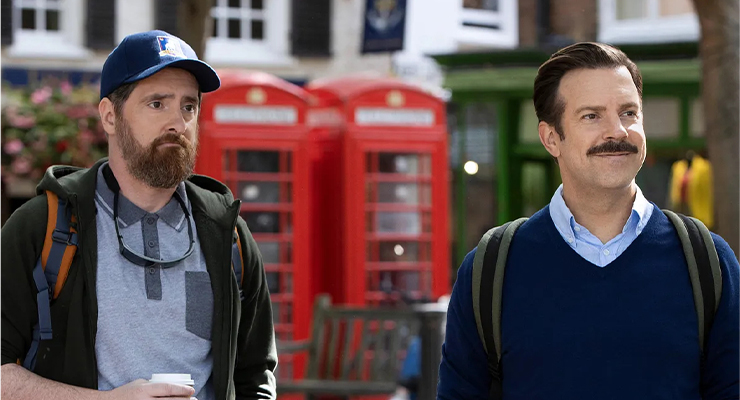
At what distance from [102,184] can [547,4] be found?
12310 mm

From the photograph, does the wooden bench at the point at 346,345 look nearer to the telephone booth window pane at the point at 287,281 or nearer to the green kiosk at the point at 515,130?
the telephone booth window pane at the point at 287,281

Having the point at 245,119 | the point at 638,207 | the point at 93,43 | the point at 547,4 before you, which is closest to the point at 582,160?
the point at 638,207

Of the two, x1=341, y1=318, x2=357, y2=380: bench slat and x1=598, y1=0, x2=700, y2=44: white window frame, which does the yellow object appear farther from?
x1=341, y1=318, x2=357, y2=380: bench slat

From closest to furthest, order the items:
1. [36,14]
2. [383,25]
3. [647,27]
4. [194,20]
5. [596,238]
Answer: [596,238], [194,20], [647,27], [383,25], [36,14]

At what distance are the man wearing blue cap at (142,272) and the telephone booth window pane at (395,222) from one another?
7466mm

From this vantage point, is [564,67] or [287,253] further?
[287,253]

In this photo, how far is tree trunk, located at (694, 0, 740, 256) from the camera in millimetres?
6656

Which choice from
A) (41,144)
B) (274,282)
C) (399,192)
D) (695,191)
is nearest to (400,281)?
(399,192)

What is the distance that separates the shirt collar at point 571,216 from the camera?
263 cm

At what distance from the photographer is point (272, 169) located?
1005 centimetres

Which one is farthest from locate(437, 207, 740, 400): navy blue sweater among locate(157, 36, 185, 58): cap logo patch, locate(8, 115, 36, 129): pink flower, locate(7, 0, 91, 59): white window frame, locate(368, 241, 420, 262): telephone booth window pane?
locate(7, 0, 91, 59): white window frame

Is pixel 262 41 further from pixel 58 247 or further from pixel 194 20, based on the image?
pixel 58 247

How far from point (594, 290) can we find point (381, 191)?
311 inches

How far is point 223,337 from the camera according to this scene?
2801 millimetres
